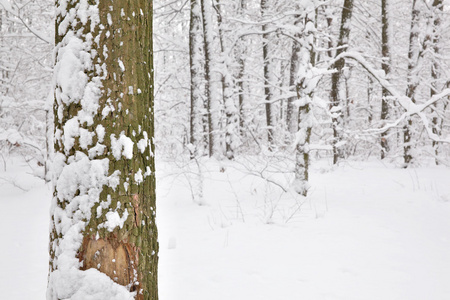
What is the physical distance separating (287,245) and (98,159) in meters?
3.07

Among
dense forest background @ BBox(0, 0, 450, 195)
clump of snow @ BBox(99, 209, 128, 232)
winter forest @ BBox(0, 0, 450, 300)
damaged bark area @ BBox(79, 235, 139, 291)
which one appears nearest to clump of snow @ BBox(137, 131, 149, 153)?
winter forest @ BBox(0, 0, 450, 300)

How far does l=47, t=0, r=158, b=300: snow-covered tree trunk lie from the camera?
157 cm

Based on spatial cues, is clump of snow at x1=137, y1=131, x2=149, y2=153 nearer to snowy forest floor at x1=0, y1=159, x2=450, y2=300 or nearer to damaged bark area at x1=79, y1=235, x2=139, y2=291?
A: damaged bark area at x1=79, y1=235, x2=139, y2=291

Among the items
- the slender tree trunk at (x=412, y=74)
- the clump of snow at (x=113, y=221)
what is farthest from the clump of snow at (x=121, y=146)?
the slender tree trunk at (x=412, y=74)

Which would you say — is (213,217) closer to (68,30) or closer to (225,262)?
(225,262)

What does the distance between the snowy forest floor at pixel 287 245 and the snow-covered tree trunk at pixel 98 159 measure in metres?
1.47

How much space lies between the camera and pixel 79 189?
1.61m

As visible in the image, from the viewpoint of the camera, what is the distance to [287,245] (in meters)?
4.05

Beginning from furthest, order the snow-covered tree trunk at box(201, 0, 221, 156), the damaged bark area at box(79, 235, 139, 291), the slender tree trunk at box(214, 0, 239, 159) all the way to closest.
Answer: the slender tree trunk at box(214, 0, 239, 159) < the snow-covered tree trunk at box(201, 0, 221, 156) < the damaged bark area at box(79, 235, 139, 291)

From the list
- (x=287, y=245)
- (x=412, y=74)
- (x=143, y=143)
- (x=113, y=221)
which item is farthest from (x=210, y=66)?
(x=113, y=221)

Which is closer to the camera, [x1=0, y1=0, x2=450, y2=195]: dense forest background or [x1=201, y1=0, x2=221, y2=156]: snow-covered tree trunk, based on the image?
[x1=0, y1=0, x2=450, y2=195]: dense forest background

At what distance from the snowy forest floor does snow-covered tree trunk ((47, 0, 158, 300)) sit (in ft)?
4.81

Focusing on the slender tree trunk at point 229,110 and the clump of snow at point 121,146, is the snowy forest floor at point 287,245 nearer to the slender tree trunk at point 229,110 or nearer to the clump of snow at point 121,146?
the clump of snow at point 121,146

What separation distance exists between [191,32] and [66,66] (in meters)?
10.1
